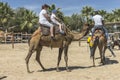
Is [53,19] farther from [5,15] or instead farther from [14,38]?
[5,15]

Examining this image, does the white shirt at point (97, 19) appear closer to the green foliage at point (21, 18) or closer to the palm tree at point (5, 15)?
the green foliage at point (21, 18)

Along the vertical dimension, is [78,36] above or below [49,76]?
above

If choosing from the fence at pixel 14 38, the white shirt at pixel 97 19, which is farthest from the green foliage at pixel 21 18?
the white shirt at pixel 97 19

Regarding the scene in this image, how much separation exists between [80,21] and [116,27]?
4548 centimetres

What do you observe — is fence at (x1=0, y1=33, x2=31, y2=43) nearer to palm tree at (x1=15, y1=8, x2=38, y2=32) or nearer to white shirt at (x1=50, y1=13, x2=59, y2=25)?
palm tree at (x1=15, y1=8, x2=38, y2=32)

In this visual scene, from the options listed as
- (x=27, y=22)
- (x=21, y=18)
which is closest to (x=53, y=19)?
(x=27, y=22)

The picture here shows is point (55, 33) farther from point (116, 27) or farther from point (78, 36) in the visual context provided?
point (116, 27)

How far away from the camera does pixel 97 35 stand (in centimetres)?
1349

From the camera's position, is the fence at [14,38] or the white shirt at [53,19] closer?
the white shirt at [53,19]

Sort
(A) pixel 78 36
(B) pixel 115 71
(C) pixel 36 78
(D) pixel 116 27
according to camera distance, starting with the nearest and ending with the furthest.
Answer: (C) pixel 36 78 → (B) pixel 115 71 → (A) pixel 78 36 → (D) pixel 116 27

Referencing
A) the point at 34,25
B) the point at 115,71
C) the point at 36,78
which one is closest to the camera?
the point at 36,78

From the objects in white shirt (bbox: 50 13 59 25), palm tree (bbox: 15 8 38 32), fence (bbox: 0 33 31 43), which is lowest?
fence (bbox: 0 33 31 43)

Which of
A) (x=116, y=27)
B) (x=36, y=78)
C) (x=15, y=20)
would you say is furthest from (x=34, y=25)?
(x=36, y=78)

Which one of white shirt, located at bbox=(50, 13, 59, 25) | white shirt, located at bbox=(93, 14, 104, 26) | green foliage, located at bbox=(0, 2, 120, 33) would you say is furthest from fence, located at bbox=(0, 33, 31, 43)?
white shirt, located at bbox=(50, 13, 59, 25)
